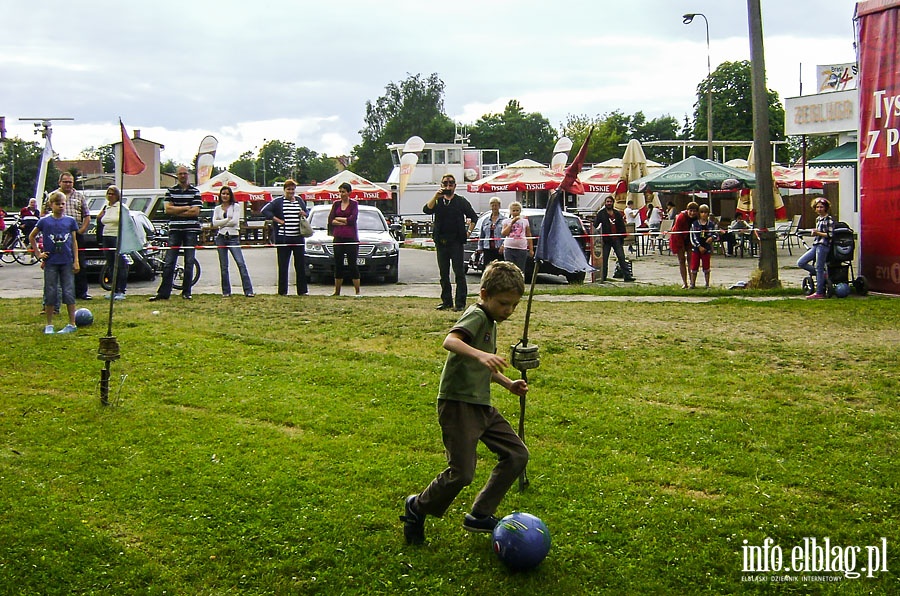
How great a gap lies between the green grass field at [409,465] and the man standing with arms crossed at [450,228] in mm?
2881

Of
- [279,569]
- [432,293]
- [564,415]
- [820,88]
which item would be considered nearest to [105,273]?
[432,293]

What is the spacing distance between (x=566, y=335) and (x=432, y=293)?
268 inches

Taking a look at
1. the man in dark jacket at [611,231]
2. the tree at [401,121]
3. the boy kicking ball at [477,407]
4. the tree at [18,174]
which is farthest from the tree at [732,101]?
the boy kicking ball at [477,407]

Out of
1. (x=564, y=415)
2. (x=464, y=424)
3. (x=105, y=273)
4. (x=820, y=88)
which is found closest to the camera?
(x=464, y=424)

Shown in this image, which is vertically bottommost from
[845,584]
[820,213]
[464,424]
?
[845,584]

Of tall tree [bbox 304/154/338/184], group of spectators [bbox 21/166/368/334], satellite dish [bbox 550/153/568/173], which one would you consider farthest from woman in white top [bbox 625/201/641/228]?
tall tree [bbox 304/154/338/184]

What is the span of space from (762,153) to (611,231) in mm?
4264

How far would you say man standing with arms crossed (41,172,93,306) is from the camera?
13.1m

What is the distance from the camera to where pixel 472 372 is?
479 centimetres

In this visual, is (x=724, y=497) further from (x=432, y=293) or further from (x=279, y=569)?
(x=432, y=293)

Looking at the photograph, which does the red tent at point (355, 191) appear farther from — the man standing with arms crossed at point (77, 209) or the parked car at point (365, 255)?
the man standing with arms crossed at point (77, 209)

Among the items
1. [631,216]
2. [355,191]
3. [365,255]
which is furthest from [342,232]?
[355,191]

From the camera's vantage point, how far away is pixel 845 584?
4469mm

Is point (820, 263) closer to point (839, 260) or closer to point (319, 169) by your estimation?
point (839, 260)
